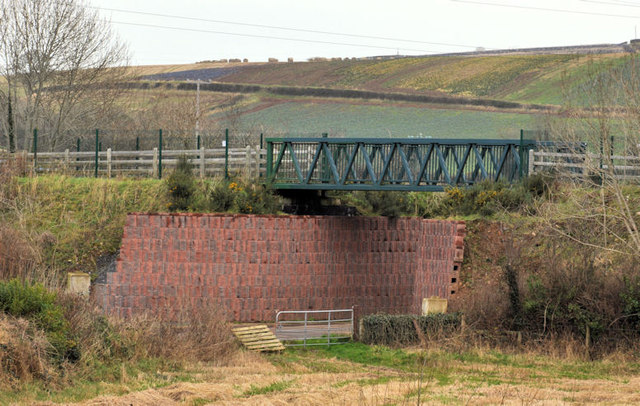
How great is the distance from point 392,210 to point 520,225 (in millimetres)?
5712

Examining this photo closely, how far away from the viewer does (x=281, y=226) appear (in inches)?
1356

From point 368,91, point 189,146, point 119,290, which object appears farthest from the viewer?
point 368,91

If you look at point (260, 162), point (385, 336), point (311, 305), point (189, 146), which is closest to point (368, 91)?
point (189, 146)

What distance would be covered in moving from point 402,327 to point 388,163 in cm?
731

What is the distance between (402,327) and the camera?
29094 mm

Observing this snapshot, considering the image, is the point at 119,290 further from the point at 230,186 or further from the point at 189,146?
the point at 189,146

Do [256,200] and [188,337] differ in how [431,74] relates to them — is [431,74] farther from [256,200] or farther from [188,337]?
[188,337]

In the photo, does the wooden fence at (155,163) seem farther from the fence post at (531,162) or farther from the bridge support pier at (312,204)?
the fence post at (531,162)

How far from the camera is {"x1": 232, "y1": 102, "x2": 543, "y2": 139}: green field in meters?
68.3

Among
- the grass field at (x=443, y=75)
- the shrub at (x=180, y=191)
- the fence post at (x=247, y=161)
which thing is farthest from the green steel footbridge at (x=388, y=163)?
the grass field at (x=443, y=75)

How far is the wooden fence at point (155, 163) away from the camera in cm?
3919

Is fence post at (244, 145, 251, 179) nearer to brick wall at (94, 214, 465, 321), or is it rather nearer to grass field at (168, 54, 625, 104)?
brick wall at (94, 214, 465, 321)

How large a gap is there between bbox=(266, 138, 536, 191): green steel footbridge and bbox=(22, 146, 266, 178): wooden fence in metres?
1.92

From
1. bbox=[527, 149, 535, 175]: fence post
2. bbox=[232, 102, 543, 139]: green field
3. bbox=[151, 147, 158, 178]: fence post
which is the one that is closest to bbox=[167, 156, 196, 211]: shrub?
bbox=[151, 147, 158, 178]: fence post
